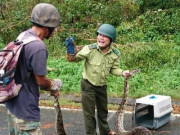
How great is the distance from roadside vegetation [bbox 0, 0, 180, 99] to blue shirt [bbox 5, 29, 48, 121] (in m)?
5.00

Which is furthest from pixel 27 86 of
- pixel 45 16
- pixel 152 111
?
pixel 152 111

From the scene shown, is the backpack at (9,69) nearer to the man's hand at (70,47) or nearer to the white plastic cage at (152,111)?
the man's hand at (70,47)

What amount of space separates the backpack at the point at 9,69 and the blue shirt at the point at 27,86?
5 cm

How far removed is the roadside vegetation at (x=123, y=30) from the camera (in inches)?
366

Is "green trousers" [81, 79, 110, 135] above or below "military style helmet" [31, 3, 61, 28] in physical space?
below

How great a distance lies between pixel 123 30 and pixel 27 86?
8658 millimetres

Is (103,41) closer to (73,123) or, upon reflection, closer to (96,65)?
(96,65)

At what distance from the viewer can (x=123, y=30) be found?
38.5ft

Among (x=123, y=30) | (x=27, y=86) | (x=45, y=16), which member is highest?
(x=45, y=16)

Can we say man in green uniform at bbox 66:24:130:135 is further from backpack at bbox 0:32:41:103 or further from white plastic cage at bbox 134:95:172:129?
backpack at bbox 0:32:41:103

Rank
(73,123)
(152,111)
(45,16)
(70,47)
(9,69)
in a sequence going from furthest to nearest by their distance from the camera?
(73,123) < (152,111) < (70,47) < (45,16) < (9,69)

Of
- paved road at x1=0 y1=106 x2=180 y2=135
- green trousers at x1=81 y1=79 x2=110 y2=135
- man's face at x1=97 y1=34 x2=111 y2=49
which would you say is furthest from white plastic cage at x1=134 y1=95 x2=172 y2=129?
man's face at x1=97 y1=34 x2=111 y2=49

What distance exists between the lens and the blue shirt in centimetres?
321

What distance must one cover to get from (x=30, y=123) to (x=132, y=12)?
383 inches
